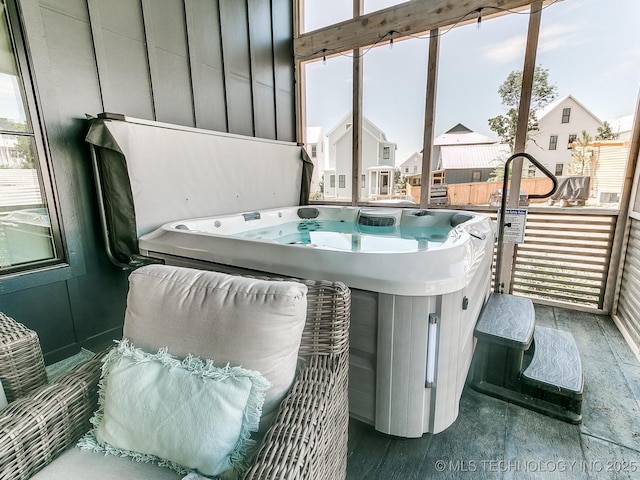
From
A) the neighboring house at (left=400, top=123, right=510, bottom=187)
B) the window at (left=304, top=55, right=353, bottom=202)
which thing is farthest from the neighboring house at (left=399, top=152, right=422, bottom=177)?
the window at (left=304, top=55, right=353, bottom=202)

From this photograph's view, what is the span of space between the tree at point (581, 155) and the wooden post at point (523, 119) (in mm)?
352

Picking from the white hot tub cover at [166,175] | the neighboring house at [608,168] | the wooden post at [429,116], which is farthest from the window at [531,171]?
the white hot tub cover at [166,175]

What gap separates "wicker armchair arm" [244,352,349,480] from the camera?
1.97 feet

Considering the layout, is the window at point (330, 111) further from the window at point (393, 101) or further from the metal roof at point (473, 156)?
the metal roof at point (473, 156)

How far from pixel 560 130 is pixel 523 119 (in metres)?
0.28

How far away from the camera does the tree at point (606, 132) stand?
2293 millimetres

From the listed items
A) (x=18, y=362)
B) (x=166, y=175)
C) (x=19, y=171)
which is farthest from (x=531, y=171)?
(x=19, y=171)

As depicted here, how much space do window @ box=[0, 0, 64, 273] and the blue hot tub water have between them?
122 cm

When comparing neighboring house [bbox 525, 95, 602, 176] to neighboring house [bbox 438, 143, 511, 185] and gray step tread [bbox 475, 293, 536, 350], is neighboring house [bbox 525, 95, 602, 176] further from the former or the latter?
gray step tread [bbox 475, 293, 536, 350]

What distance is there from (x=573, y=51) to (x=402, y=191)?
1635 mm

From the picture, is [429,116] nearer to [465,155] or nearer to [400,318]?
[465,155]

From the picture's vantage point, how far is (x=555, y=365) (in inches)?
59.0

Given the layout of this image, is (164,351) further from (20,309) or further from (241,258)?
(20,309)

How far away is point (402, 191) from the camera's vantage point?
317cm
